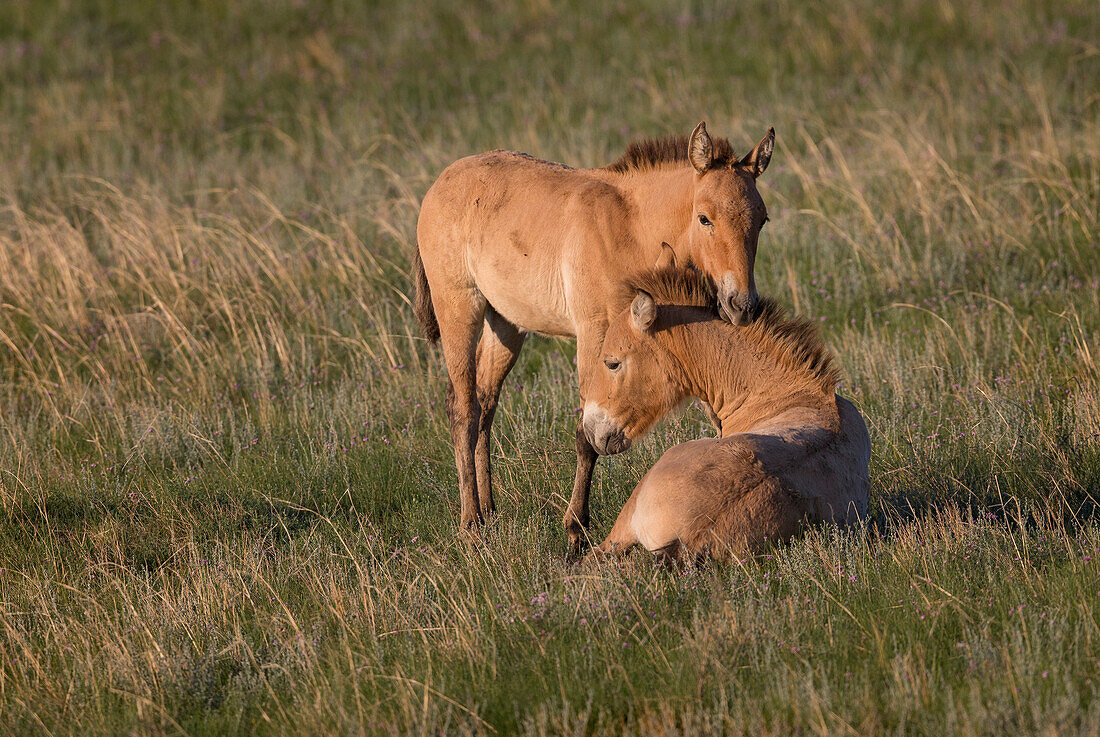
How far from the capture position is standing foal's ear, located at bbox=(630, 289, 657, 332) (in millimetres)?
4973

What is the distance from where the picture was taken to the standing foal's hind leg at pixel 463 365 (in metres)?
5.82

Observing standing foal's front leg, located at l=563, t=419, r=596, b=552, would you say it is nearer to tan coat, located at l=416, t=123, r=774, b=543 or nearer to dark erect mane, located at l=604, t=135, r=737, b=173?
tan coat, located at l=416, t=123, r=774, b=543

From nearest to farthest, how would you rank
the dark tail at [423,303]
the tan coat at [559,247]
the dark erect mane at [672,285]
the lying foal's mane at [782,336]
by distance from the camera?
1. the tan coat at [559,247]
2. the dark erect mane at [672,285]
3. the lying foal's mane at [782,336]
4. the dark tail at [423,303]

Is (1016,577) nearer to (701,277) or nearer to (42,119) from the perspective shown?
(701,277)

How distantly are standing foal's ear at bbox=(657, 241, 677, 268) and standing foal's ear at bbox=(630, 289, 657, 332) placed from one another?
225mm

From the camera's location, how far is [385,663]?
4.01 metres

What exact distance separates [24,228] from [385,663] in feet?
23.8

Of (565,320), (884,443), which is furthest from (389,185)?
(884,443)

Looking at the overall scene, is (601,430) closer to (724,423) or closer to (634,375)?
(634,375)

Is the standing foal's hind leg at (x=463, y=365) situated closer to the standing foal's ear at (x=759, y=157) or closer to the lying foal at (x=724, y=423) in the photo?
the lying foal at (x=724, y=423)

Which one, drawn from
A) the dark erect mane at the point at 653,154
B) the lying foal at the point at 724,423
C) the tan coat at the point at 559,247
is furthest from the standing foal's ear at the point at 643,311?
the dark erect mane at the point at 653,154

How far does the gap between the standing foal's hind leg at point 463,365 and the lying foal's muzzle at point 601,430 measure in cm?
85

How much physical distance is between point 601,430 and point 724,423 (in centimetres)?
72

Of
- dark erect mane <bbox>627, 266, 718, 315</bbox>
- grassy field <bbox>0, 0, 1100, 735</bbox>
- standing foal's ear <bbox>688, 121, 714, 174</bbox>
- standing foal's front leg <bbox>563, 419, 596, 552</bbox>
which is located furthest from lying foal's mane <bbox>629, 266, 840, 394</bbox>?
standing foal's front leg <bbox>563, 419, 596, 552</bbox>
